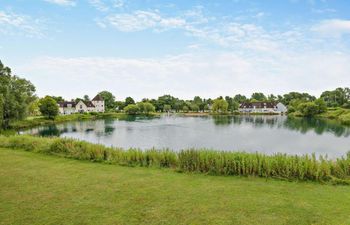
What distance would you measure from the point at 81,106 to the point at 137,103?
2293cm

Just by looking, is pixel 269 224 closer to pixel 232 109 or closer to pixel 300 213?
pixel 300 213

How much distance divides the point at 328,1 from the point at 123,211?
20948 mm

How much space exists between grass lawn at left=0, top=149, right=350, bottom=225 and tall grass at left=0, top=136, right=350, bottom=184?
619 millimetres

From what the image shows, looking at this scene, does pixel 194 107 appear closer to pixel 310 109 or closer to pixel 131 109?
pixel 131 109

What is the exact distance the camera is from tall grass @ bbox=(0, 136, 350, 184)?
26.9 ft

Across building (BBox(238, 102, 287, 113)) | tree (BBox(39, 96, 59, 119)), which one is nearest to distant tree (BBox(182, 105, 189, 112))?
building (BBox(238, 102, 287, 113))

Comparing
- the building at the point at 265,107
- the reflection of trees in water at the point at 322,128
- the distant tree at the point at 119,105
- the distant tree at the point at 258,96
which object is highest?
the distant tree at the point at 258,96

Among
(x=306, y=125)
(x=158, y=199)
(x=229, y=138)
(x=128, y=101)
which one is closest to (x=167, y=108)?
(x=128, y=101)

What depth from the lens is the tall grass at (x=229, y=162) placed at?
820cm

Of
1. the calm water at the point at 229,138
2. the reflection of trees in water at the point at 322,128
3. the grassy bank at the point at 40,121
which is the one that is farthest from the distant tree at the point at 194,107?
the calm water at the point at 229,138

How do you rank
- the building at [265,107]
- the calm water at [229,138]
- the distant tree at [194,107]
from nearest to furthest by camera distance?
1. the calm water at [229,138]
2. the building at [265,107]
3. the distant tree at [194,107]

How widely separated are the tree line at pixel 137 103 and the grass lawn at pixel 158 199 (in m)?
30.0

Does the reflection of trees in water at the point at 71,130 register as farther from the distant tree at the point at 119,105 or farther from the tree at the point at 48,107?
the distant tree at the point at 119,105

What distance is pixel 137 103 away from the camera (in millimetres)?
101562
